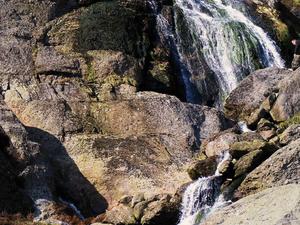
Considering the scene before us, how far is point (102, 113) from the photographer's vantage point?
30.8 meters

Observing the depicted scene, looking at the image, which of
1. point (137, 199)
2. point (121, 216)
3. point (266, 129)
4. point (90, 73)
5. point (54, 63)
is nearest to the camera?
point (121, 216)

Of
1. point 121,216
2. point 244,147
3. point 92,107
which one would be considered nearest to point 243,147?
point 244,147

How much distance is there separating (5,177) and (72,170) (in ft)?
13.0

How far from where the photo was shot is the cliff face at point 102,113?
81.5ft

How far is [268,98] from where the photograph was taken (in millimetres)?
30469

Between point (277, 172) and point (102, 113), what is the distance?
13.8m

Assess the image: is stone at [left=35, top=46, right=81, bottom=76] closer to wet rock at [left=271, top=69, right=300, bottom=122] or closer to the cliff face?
the cliff face

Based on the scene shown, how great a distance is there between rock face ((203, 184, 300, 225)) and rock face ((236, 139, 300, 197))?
8031 mm

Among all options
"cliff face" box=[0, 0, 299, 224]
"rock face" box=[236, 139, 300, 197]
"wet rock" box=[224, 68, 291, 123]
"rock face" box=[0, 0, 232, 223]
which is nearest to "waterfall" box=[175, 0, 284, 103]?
"cliff face" box=[0, 0, 299, 224]

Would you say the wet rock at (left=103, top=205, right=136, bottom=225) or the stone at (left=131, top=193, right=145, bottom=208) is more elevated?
the stone at (left=131, top=193, right=145, bottom=208)

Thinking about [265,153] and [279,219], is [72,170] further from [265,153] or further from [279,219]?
[279,219]

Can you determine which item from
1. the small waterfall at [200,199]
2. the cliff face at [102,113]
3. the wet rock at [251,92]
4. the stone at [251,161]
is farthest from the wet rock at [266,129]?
the wet rock at [251,92]

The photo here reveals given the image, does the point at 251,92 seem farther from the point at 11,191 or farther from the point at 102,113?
the point at 11,191

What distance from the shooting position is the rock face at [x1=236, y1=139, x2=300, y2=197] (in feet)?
55.7
